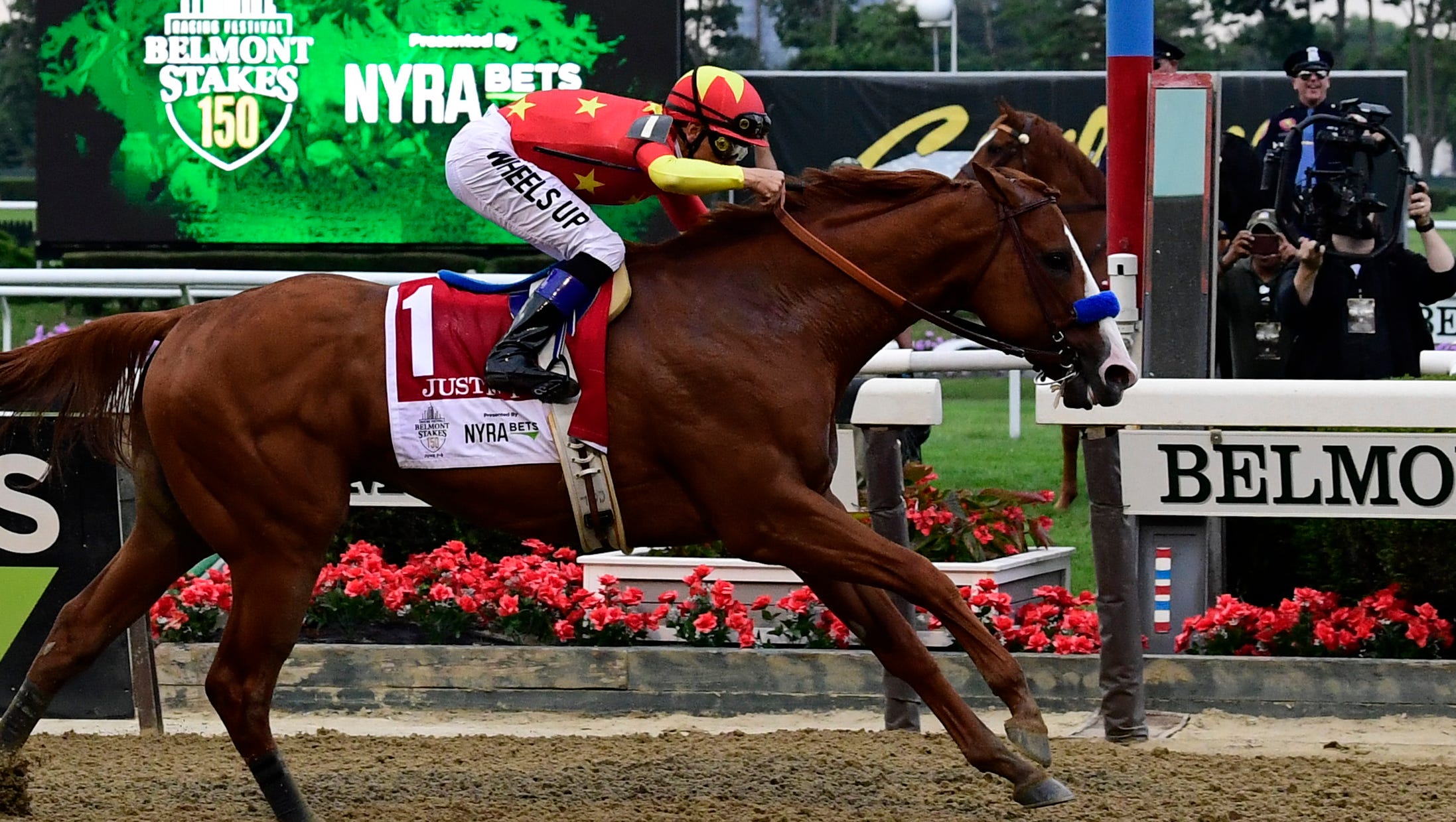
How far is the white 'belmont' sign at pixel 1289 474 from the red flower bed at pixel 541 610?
24.8 inches

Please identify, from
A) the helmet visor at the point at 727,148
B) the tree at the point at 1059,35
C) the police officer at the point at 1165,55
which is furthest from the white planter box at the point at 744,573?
the tree at the point at 1059,35

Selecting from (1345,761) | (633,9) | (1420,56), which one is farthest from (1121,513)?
(1420,56)

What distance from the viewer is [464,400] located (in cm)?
498

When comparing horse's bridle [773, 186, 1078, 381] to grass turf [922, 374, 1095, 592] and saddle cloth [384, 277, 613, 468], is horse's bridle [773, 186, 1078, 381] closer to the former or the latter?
saddle cloth [384, 277, 613, 468]

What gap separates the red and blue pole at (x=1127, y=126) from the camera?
6914 mm

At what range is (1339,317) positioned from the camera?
7.78 m

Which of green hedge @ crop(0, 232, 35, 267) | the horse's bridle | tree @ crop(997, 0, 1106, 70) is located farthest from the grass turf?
tree @ crop(997, 0, 1106, 70)

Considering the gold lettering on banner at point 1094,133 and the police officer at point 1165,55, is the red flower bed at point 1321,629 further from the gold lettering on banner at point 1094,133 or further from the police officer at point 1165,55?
the gold lettering on banner at point 1094,133

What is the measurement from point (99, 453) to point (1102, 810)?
2.88m

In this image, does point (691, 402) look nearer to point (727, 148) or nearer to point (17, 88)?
point (727, 148)

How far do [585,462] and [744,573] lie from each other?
1983mm

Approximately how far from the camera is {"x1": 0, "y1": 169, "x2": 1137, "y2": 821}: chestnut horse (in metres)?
4.84

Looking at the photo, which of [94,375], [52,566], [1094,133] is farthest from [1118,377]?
[1094,133]

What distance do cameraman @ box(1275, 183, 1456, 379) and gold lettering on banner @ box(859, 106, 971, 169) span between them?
5658mm
